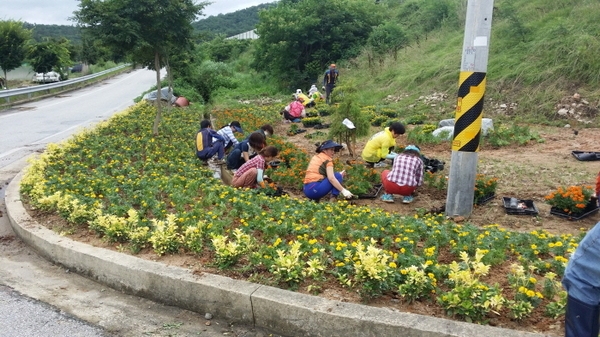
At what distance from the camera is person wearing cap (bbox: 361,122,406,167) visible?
8266mm

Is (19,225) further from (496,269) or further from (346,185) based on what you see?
(496,269)

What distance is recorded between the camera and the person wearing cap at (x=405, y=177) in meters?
6.76

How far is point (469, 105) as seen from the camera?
17.8 ft

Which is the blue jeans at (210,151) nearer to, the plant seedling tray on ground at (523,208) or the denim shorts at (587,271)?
the plant seedling tray on ground at (523,208)

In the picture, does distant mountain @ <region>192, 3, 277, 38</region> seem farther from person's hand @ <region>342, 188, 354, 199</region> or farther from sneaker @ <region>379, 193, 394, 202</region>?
person's hand @ <region>342, 188, 354, 199</region>

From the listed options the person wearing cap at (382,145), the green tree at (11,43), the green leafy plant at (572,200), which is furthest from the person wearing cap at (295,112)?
the green tree at (11,43)

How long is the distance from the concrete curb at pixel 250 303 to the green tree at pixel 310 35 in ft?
74.2

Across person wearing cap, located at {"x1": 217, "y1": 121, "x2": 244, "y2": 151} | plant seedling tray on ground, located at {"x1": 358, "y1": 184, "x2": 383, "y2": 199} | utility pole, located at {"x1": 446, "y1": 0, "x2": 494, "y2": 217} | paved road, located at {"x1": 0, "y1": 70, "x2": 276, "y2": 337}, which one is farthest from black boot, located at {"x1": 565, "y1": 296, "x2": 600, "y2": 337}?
person wearing cap, located at {"x1": 217, "y1": 121, "x2": 244, "y2": 151}

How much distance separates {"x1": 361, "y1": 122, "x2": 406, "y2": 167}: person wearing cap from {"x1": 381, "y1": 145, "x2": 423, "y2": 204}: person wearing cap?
1322 mm

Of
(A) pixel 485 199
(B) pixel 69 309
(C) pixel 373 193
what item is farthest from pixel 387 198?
(B) pixel 69 309

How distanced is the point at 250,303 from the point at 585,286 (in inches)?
80.2

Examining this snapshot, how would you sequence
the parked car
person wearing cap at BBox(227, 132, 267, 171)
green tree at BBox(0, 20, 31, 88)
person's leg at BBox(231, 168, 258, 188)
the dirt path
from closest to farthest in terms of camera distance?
the dirt path
person's leg at BBox(231, 168, 258, 188)
person wearing cap at BBox(227, 132, 267, 171)
green tree at BBox(0, 20, 31, 88)
the parked car

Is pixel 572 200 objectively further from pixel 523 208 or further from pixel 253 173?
pixel 253 173

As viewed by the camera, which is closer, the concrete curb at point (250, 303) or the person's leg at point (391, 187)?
the concrete curb at point (250, 303)
